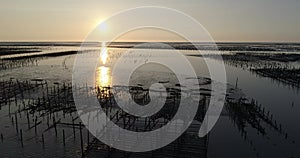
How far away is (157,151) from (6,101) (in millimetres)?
14768

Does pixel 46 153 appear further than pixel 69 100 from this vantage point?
No

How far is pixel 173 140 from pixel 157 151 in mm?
1279


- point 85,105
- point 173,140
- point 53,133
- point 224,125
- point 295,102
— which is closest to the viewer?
point 173,140

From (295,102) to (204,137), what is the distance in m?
13.0

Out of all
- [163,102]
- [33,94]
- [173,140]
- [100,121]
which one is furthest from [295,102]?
[33,94]

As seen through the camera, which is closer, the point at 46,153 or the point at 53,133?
the point at 46,153

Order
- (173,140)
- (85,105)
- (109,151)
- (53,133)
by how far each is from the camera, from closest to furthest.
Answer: (109,151), (173,140), (53,133), (85,105)

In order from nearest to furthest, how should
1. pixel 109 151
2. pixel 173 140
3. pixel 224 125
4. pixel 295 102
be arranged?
pixel 109 151 → pixel 173 140 → pixel 224 125 → pixel 295 102

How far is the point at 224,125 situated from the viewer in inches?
663

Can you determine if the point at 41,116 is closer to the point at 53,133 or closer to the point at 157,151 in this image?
the point at 53,133

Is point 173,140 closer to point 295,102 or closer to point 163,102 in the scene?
point 163,102

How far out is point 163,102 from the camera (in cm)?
2058

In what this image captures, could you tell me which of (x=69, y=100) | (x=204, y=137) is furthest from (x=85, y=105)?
(x=204, y=137)

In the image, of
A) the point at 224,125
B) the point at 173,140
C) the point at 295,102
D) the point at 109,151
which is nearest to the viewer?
the point at 109,151
